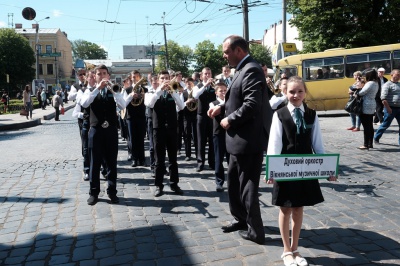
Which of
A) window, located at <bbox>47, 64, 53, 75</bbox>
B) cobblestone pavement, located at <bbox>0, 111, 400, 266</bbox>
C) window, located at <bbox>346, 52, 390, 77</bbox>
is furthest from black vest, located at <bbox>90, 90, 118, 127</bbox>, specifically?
window, located at <bbox>47, 64, 53, 75</bbox>

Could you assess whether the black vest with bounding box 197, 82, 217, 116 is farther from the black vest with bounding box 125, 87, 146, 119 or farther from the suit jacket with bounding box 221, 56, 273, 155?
the suit jacket with bounding box 221, 56, 273, 155

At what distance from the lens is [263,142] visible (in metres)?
4.19

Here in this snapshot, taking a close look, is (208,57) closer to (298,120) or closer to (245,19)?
(245,19)

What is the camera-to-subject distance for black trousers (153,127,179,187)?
6.35m

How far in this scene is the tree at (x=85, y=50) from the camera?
130 metres

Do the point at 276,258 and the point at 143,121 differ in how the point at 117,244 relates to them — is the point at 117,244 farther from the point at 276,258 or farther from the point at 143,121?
the point at 143,121

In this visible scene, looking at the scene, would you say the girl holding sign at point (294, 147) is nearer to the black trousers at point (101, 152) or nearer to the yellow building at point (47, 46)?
the black trousers at point (101, 152)

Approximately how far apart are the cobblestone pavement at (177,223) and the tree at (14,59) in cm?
6539

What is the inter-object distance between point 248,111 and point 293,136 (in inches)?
21.9

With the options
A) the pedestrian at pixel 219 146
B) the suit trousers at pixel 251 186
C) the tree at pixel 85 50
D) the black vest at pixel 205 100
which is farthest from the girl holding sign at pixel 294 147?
the tree at pixel 85 50

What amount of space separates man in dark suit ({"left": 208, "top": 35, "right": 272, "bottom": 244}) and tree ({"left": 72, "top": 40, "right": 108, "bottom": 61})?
133 m

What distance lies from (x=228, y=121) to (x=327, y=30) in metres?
26.4

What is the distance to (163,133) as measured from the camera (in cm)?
644

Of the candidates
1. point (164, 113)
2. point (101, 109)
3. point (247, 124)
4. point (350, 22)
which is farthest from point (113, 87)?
point (350, 22)
